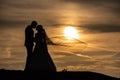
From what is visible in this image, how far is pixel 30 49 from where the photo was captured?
41938 millimetres

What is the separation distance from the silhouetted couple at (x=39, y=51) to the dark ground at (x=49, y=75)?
9.29 ft

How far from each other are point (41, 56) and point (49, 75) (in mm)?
4490

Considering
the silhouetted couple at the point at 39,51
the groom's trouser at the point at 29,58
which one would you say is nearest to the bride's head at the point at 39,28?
the silhouetted couple at the point at 39,51

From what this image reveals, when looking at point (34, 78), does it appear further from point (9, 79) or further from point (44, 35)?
point (44, 35)

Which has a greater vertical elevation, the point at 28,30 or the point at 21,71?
the point at 28,30

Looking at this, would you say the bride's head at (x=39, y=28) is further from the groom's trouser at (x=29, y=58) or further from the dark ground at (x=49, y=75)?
the dark ground at (x=49, y=75)

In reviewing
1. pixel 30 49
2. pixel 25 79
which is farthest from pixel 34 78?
pixel 30 49

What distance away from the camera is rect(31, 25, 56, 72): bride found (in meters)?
43.2

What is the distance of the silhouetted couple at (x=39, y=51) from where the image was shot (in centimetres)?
4222

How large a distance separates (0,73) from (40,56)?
4719 mm

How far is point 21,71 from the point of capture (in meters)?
39.9

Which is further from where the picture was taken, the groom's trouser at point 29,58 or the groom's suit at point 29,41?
the groom's suit at point 29,41

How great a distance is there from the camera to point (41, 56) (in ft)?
143

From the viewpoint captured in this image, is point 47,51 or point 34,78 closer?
point 34,78
